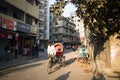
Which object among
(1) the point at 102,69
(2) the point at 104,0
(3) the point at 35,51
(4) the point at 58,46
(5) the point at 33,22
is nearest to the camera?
(2) the point at 104,0

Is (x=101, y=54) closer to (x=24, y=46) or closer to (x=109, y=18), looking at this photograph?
(x=109, y=18)

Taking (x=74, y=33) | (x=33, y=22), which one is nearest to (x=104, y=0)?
(x=33, y=22)

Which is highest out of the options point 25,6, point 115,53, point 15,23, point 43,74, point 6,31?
point 25,6

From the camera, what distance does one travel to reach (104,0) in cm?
1030

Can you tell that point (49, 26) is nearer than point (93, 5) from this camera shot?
No

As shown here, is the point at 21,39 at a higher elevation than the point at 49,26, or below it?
below

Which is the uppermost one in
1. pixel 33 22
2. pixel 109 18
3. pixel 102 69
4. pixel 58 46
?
pixel 33 22

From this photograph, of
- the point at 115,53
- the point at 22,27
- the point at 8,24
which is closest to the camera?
the point at 115,53

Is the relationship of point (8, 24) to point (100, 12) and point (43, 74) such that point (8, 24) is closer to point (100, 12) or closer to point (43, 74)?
point (43, 74)

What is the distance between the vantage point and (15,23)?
31234 mm

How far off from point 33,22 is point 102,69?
1160 inches

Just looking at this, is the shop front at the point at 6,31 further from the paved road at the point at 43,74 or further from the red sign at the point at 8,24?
the paved road at the point at 43,74

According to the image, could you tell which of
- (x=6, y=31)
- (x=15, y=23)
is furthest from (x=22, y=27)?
(x=6, y=31)

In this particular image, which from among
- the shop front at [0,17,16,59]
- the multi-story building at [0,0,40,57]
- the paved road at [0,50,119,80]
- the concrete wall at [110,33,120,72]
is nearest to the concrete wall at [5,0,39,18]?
the multi-story building at [0,0,40,57]
